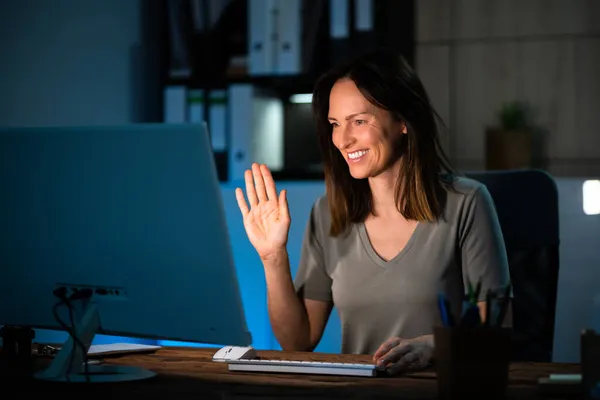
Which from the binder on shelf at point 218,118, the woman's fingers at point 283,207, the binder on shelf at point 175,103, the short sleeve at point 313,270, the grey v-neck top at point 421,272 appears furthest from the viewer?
the binder on shelf at point 175,103

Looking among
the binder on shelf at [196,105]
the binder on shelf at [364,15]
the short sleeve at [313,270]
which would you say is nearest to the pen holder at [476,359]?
the short sleeve at [313,270]

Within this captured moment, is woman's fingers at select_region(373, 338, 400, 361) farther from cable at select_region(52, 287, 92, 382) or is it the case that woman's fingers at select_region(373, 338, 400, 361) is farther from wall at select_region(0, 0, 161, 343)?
wall at select_region(0, 0, 161, 343)

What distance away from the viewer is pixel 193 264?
108cm

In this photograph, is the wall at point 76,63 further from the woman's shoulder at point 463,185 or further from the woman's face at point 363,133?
the woman's shoulder at point 463,185

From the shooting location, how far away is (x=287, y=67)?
3.17m

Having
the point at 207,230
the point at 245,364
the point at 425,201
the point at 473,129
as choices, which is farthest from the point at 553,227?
the point at 473,129

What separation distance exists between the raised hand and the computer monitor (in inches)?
18.7

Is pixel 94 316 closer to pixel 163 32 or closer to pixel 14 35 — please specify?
pixel 14 35

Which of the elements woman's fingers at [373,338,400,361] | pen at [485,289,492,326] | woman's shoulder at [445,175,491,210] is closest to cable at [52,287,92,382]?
woman's fingers at [373,338,400,361]

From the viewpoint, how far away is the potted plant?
10.1 ft

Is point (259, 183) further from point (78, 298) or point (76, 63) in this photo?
point (76, 63)

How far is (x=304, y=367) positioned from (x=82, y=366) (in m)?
0.33

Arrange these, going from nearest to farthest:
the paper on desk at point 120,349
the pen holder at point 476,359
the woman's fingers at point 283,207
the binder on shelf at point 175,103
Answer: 1. the pen holder at point 476,359
2. the paper on desk at point 120,349
3. the woman's fingers at point 283,207
4. the binder on shelf at point 175,103

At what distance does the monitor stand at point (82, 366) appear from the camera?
117 centimetres
